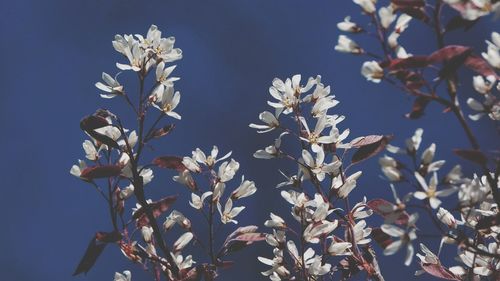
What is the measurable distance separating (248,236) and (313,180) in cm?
19

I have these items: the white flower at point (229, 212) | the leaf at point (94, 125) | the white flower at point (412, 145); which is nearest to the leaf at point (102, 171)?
the leaf at point (94, 125)

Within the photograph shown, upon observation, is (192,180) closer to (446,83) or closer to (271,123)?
(271,123)

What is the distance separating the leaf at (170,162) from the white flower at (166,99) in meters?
0.09

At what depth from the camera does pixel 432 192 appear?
1.01 metres

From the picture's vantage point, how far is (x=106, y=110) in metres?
1.29

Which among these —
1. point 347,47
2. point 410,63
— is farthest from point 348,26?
point 410,63

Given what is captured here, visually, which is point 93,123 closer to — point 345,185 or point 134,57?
point 134,57

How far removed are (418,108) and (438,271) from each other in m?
0.47

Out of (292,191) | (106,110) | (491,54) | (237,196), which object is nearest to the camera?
(491,54)

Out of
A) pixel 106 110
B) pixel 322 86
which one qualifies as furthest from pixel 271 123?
pixel 106 110

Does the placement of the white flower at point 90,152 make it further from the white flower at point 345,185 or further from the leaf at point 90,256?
the white flower at point 345,185

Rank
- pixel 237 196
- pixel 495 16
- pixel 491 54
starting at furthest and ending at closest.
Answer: pixel 237 196 → pixel 491 54 → pixel 495 16

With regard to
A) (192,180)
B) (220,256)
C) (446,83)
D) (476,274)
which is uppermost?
(446,83)

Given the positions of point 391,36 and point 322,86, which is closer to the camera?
point 391,36
